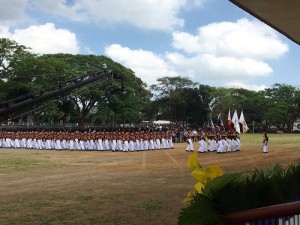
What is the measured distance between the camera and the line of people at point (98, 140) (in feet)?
90.5

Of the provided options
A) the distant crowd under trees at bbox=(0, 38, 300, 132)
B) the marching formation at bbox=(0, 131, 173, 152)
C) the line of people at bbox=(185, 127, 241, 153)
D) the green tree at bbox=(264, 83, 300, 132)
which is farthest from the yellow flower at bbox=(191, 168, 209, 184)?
the green tree at bbox=(264, 83, 300, 132)

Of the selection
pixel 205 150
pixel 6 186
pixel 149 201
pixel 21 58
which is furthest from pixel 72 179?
pixel 21 58

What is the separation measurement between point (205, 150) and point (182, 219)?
916 inches

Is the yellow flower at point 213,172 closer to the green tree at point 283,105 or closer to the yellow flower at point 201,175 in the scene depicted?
the yellow flower at point 201,175

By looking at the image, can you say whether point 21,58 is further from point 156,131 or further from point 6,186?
point 6,186

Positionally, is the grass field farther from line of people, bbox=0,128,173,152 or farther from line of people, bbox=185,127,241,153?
line of people, bbox=0,128,173,152

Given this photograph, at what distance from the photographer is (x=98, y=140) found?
28.5 meters

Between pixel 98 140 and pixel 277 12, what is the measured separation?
21.1 metres

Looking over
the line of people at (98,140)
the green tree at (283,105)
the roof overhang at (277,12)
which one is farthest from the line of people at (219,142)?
the green tree at (283,105)

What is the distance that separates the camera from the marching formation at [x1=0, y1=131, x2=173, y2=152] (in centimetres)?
2758

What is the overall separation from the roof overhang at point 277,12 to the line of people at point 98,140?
18118 mm

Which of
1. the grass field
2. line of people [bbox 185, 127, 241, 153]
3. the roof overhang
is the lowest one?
the grass field

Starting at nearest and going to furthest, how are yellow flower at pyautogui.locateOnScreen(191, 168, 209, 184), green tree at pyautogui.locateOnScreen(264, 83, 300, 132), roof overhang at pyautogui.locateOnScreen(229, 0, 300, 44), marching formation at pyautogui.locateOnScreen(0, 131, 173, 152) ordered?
1. yellow flower at pyautogui.locateOnScreen(191, 168, 209, 184)
2. roof overhang at pyautogui.locateOnScreen(229, 0, 300, 44)
3. marching formation at pyautogui.locateOnScreen(0, 131, 173, 152)
4. green tree at pyautogui.locateOnScreen(264, 83, 300, 132)

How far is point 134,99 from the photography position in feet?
196
